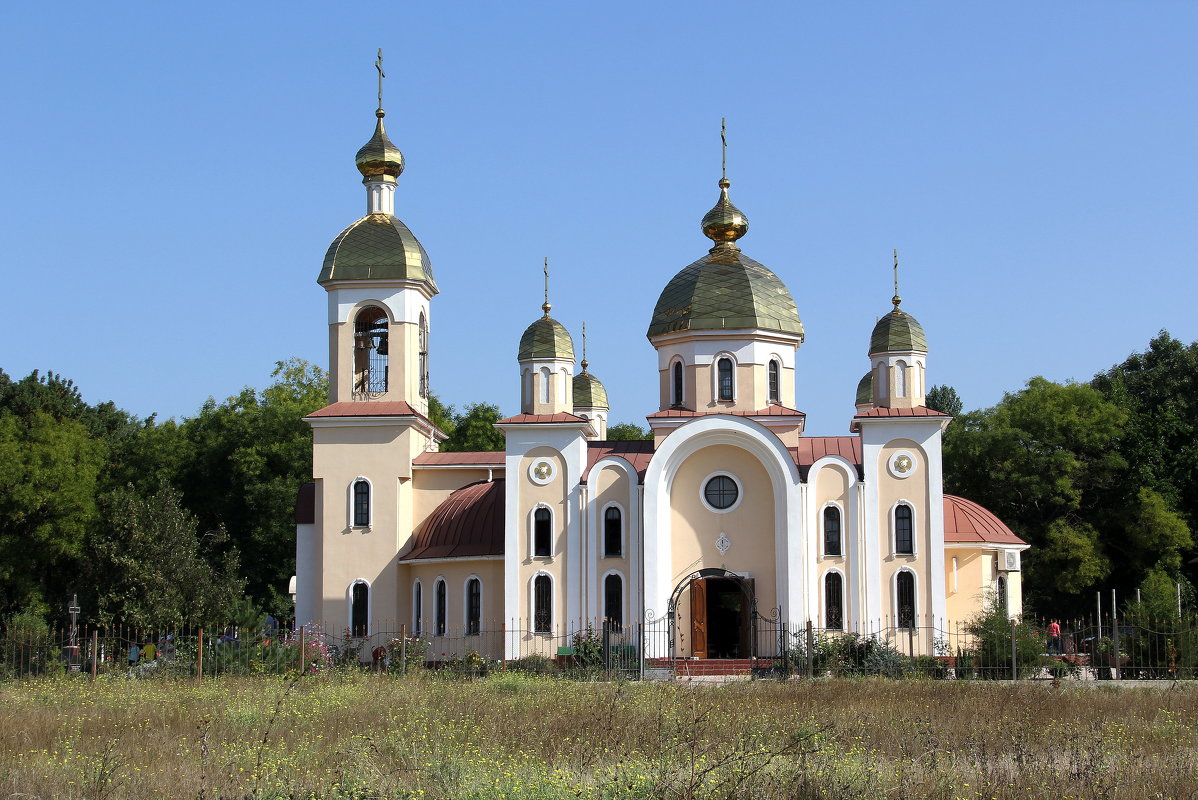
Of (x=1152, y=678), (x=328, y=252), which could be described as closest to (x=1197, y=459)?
(x=1152, y=678)

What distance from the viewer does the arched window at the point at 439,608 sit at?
105ft

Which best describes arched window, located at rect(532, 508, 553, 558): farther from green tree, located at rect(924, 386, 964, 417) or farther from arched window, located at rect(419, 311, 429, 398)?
green tree, located at rect(924, 386, 964, 417)

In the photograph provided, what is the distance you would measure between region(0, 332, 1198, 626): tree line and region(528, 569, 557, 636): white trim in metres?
8.78

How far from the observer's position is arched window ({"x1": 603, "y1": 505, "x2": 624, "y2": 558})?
31.1 meters

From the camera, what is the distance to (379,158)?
35000 mm

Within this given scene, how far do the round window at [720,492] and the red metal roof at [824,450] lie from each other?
4.94 feet

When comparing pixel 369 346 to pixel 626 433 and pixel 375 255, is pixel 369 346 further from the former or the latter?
pixel 626 433

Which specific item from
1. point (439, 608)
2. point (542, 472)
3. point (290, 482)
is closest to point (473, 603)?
point (439, 608)

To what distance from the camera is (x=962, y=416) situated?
49.0m

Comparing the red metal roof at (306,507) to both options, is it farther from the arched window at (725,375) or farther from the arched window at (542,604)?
the arched window at (725,375)

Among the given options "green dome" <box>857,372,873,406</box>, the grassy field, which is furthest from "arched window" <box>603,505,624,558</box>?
"green dome" <box>857,372,873,406</box>

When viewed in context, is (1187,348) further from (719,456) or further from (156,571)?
(156,571)

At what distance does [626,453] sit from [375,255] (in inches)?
293

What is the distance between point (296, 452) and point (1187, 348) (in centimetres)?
2947
